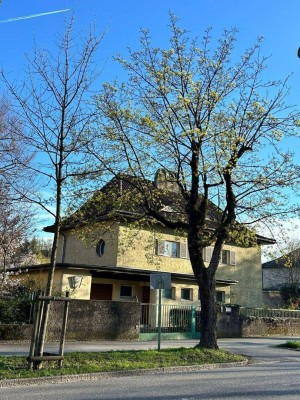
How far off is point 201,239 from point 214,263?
870mm

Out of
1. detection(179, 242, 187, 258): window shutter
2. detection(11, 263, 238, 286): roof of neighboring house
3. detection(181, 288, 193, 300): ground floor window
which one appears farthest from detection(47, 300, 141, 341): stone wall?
detection(179, 242, 187, 258): window shutter

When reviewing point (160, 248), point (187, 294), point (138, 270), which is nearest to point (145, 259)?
point (160, 248)

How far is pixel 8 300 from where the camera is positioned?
1683 cm

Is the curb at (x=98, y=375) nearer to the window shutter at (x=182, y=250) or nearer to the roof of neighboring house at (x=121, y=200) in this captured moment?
the roof of neighboring house at (x=121, y=200)

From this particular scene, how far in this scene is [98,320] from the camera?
18562mm

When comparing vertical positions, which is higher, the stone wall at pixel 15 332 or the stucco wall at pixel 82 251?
the stucco wall at pixel 82 251

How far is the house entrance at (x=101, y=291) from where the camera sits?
2722cm

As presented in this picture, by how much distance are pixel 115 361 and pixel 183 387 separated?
2.83 metres

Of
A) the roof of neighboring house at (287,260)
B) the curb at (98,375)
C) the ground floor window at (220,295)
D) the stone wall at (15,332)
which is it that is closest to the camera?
the curb at (98,375)

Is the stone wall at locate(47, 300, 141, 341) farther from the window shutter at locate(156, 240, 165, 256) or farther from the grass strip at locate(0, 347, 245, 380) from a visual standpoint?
the window shutter at locate(156, 240, 165, 256)

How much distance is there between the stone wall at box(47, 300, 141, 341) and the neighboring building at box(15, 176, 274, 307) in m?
2.43

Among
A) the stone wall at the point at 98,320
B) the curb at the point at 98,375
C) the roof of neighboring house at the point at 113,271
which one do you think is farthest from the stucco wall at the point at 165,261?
the curb at the point at 98,375

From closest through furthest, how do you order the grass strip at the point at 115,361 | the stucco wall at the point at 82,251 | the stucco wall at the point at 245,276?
the grass strip at the point at 115,361 → the stucco wall at the point at 82,251 → the stucco wall at the point at 245,276

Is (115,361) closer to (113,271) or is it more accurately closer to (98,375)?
(98,375)
